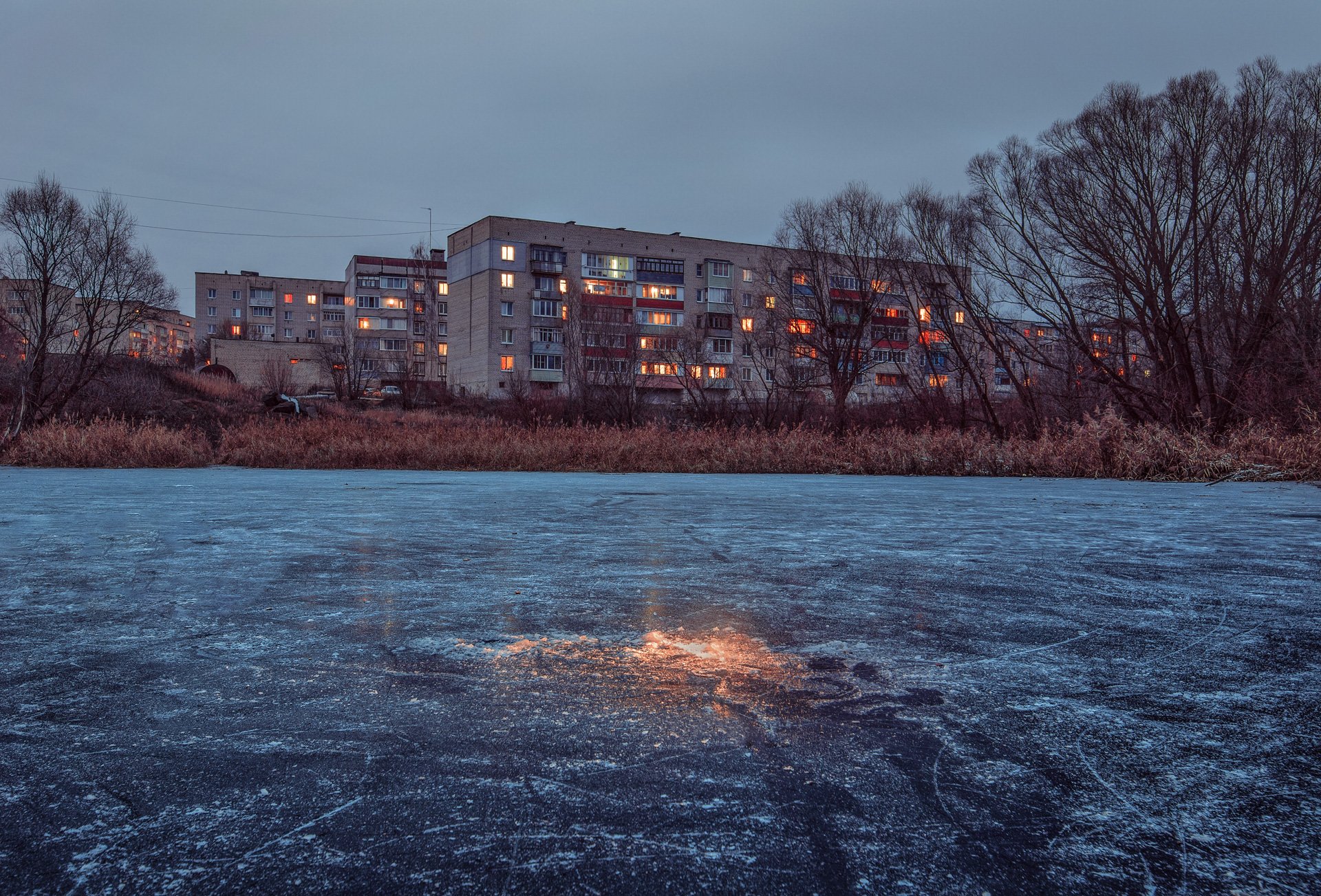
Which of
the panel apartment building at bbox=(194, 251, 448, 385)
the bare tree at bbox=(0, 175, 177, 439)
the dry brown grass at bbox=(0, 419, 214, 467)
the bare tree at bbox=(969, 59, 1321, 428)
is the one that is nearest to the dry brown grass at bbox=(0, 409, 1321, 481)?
the dry brown grass at bbox=(0, 419, 214, 467)

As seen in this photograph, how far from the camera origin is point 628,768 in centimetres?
144

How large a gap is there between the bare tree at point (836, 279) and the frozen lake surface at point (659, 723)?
2342cm

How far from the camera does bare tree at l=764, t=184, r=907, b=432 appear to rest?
2636 cm

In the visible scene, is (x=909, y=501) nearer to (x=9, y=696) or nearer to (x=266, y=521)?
(x=266, y=521)

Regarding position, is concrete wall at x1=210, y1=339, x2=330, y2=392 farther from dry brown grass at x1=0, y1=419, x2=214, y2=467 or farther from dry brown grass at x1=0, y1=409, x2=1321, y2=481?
dry brown grass at x1=0, y1=409, x2=1321, y2=481

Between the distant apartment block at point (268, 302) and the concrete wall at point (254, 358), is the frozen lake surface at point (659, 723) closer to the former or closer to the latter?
the concrete wall at point (254, 358)

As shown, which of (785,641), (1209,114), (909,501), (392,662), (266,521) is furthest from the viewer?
(1209,114)

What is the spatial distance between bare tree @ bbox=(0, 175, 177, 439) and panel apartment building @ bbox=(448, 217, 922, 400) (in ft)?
111

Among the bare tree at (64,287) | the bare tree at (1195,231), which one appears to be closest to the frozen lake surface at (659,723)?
the bare tree at (1195,231)

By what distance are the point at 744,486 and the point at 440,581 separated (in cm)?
694

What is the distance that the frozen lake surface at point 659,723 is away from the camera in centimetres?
114

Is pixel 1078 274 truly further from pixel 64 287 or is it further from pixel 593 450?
pixel 64 287

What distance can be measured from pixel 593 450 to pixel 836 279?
52.5 ft

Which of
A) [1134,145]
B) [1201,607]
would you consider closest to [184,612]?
[1201,607]
